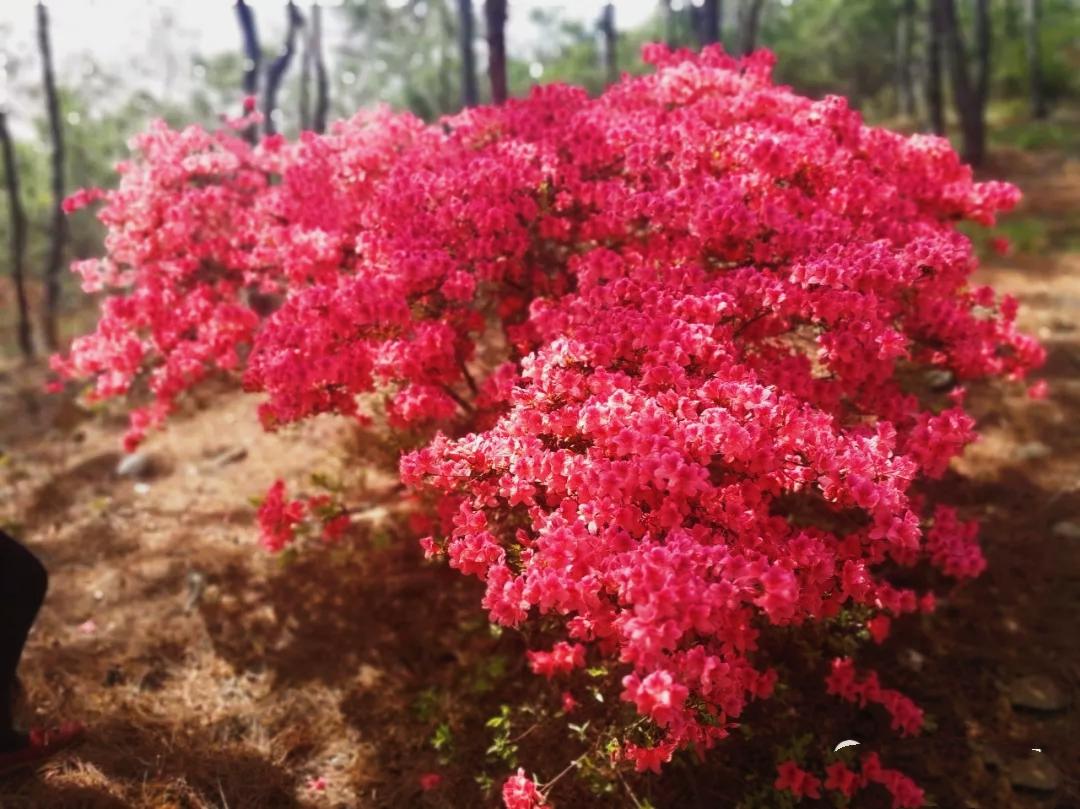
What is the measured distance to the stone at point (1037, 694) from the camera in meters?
4.40

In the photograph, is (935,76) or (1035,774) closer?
(1035,774)

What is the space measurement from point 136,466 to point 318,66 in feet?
42.3

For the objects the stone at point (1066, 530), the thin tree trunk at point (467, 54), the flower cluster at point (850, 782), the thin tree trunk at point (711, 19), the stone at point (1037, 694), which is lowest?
the flower cluster at point (850, 782)

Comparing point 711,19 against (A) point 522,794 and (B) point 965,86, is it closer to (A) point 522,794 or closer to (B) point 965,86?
(B) point 965,86

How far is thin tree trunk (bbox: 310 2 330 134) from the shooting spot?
1775 cm

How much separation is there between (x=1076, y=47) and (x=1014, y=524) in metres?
27.3

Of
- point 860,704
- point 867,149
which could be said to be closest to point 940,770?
point 860,704

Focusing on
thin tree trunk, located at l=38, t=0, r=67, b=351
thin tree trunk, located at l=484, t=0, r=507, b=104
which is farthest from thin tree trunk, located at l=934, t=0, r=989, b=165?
thin tree trunk, located at l=38, t=0, r=67, b=351

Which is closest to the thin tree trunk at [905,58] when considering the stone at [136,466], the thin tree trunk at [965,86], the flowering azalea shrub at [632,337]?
the thin tree trunk at [965,86]

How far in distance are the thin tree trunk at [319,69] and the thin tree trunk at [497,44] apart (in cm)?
1103

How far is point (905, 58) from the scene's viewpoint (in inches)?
950

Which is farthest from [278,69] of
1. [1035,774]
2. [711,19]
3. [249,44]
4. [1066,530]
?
[1035,774]

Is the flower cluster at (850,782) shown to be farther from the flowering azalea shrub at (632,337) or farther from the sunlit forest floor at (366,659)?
the sunlit forest floor at (366,659)

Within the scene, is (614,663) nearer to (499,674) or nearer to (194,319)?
(499,674)
